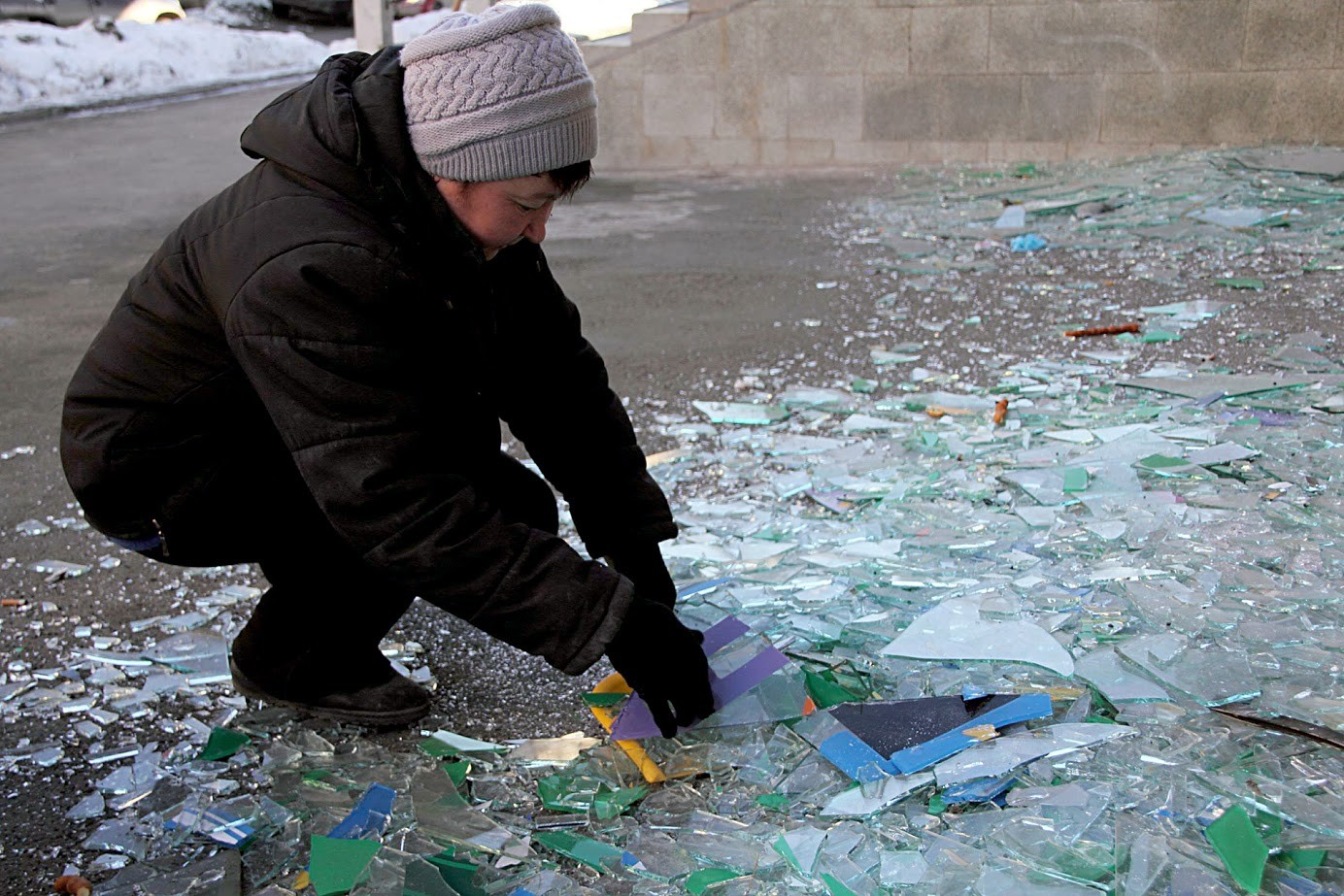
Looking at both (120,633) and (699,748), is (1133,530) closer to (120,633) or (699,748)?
(699,748)

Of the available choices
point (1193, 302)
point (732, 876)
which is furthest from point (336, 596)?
point (1193, 302)

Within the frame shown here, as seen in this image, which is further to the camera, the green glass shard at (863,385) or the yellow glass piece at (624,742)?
the green glass shard at (863,385)

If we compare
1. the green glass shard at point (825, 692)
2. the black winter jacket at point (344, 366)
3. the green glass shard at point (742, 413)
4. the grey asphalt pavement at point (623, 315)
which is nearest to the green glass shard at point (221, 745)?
the grey asphalt pavement at point (623, 315)

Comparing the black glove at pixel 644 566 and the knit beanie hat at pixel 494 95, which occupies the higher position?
the knit beanie hat at pixel 494 95

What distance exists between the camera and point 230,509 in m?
2.48

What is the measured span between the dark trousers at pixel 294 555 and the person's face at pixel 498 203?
55 cm

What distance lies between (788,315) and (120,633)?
365 centimetres

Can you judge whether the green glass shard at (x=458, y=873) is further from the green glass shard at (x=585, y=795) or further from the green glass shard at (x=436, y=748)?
the green glass shard at (x=436, y=748)

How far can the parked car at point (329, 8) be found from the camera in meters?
21.7

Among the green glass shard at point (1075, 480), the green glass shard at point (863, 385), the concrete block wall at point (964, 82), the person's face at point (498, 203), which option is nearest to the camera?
the person's face at point (498, 203)

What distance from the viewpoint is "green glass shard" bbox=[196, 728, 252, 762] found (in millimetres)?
2744

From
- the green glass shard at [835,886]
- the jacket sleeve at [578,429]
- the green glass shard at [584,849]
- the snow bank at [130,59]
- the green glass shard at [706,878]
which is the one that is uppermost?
the snow bank at [130,59]

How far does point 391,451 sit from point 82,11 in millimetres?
18683

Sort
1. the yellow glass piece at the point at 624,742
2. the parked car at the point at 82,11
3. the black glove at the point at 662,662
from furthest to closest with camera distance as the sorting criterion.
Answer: the parked car at the point at 82,11 < the yellow glass piece at the point at 624,742 < the black glove at the point at 662,662
